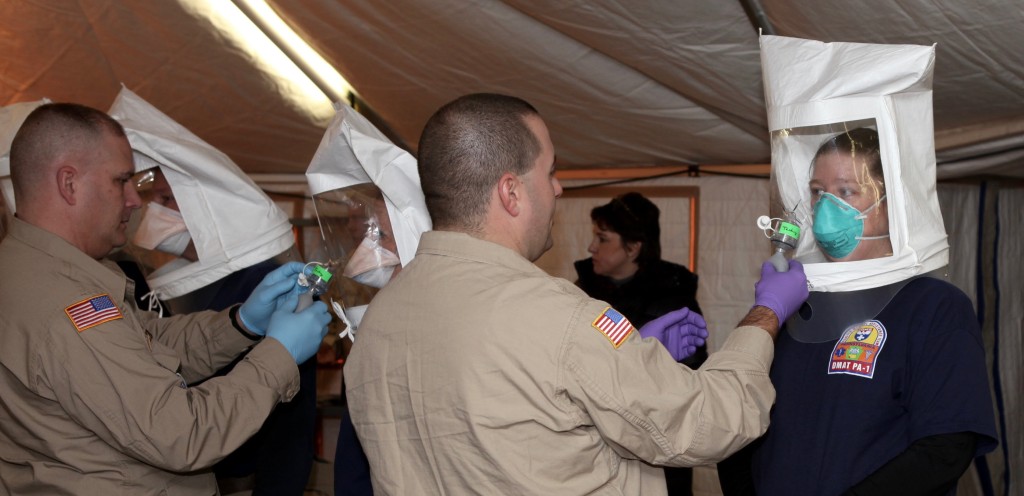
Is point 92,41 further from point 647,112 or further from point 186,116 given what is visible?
point 647,112

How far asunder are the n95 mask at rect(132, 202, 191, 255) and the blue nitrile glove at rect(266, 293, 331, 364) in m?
0.57

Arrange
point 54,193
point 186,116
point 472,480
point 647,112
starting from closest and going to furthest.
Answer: point 472,480 < point 54,193 < point 647,112 < point 186,116

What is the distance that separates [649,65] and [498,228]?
4.55ft

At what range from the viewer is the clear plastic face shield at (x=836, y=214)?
1.74m

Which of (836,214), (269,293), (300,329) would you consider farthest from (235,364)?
(836,214)

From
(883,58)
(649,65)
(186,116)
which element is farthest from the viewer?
(186,116)

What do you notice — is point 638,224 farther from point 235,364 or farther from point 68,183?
point 68,183

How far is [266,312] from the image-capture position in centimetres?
228

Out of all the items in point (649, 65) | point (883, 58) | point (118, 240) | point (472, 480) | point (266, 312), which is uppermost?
point (649, 65)

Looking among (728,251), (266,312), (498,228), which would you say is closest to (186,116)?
(266,312)

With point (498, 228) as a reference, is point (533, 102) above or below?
above

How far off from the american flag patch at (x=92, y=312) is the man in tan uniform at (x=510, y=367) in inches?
22.9

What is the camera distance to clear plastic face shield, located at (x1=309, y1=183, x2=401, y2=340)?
2170 millimetres

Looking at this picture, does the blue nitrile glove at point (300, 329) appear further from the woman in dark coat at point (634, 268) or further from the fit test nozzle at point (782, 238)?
the woman in dark coat at point (634, 268)
